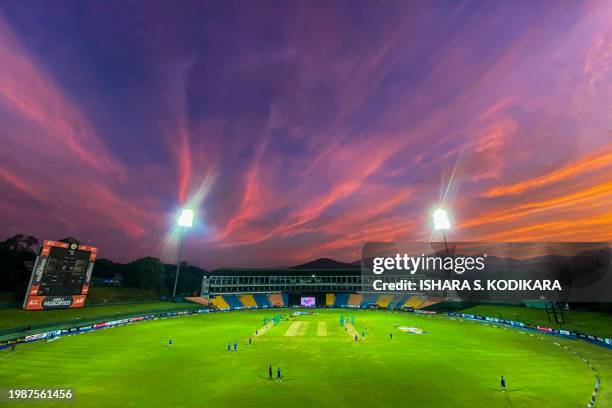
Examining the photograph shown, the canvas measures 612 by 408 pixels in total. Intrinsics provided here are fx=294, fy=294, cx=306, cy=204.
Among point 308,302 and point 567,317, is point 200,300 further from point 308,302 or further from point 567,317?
point 567,317

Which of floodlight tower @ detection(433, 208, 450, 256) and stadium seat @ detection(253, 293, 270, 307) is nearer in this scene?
floodlight tower @ detection(433, 208, 450, 256)

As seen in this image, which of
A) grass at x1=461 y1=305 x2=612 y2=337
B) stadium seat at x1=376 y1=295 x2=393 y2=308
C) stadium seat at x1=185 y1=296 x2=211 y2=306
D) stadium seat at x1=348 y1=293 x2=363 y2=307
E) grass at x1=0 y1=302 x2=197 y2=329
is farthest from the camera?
stadium seat at x1=348 y1=293 x2=363 y2=307

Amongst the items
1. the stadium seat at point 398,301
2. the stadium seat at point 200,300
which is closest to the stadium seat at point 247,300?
the stadium seat at point 200,300

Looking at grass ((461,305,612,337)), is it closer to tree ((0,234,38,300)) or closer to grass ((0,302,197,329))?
grass ((0,302,197,329))

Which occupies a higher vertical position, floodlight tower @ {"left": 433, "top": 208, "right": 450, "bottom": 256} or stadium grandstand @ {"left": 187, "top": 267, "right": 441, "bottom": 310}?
floodlight tower @ {"left": 433, "top": 208, "right": 450, "bottom": 256}

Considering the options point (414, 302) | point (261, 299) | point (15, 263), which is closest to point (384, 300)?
point (414, 302)

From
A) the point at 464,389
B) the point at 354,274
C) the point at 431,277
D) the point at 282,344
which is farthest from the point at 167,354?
the point at 431,277

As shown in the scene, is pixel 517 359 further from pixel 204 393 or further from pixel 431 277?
pixel 431 277

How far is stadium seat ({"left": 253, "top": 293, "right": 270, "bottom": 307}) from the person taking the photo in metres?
122

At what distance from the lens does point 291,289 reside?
130500 mm

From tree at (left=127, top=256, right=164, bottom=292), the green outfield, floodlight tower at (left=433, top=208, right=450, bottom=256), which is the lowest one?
the green outfield

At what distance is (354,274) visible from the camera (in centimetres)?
13262

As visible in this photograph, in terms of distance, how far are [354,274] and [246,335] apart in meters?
85.6

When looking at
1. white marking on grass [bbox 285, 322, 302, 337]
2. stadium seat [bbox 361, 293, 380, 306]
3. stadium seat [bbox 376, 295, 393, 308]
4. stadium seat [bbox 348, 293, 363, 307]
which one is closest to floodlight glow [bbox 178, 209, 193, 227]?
white marking on grass [bbox 285, 322, 302, 337]
